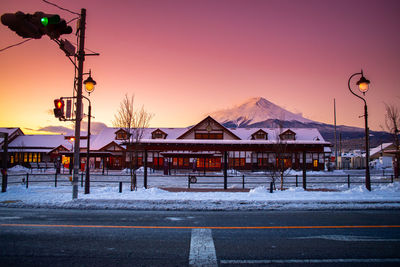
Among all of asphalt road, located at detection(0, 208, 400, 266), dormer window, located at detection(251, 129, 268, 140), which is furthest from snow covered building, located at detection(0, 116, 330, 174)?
asphalt road, located at detection(0, 208, 400, 266)

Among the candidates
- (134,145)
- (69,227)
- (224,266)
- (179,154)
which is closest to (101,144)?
(179,154)

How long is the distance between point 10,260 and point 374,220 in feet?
28.7

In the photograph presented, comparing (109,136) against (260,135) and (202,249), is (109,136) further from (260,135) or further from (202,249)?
(202,249)

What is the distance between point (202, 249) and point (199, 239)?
695 millimetres

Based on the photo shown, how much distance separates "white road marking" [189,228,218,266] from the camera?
425cm

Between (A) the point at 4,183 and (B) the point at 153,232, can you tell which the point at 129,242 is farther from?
(A) the point at 4,183

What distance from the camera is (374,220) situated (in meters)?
7.69

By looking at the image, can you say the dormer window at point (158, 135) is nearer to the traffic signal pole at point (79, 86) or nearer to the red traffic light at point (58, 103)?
the traffic signal pole at point (79, 86)

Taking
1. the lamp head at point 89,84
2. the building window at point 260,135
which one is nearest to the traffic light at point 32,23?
the lamp head at point 89,84

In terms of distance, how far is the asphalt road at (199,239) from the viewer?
4363 millimetres

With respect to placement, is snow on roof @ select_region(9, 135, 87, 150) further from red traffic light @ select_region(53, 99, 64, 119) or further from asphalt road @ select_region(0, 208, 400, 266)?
asphalt road @ select_region(0, 208, 400, 266)

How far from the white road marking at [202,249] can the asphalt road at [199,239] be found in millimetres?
16

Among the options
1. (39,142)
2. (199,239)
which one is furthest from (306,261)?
(39,142)

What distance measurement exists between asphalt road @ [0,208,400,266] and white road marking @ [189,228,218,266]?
0.02 meters
